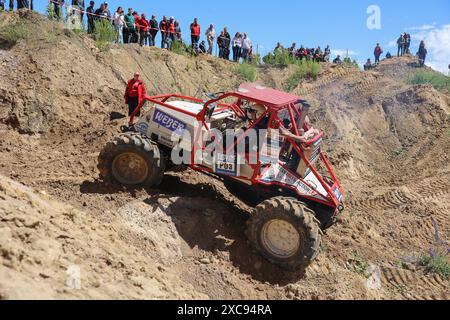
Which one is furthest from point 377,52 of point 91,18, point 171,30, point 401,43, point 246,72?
point 91,18

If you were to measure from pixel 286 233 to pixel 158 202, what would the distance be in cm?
198

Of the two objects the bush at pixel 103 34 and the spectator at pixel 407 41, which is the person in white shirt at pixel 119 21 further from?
the spectator at pixel 407 41

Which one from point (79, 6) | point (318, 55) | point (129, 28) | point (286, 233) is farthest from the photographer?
point (318, 55)

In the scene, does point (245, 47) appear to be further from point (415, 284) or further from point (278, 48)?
point (415, 284)

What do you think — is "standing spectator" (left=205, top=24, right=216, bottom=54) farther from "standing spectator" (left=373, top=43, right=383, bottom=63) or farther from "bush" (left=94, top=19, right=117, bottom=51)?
"standing spectator" (left=373, top=43, right=383, bottom=63)

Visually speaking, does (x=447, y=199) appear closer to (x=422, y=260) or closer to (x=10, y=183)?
(x=422, y=260)

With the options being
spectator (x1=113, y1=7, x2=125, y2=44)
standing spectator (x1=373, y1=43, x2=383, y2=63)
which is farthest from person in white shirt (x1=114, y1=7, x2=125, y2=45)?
standing spectator (x1=373, y1=43, x2=383, y2=63)

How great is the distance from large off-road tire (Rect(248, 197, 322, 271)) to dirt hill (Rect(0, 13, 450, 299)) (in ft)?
0.77

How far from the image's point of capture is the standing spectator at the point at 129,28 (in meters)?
14.4

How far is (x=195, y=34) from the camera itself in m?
16.6

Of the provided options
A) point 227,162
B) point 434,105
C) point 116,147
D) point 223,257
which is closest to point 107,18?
point 116,147

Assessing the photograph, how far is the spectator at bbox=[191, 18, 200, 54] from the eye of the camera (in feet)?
54.0

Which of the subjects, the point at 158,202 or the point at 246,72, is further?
the point at 246,72

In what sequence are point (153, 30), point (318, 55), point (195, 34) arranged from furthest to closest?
point (318, 55), point (195, 34), point (153, 30)
